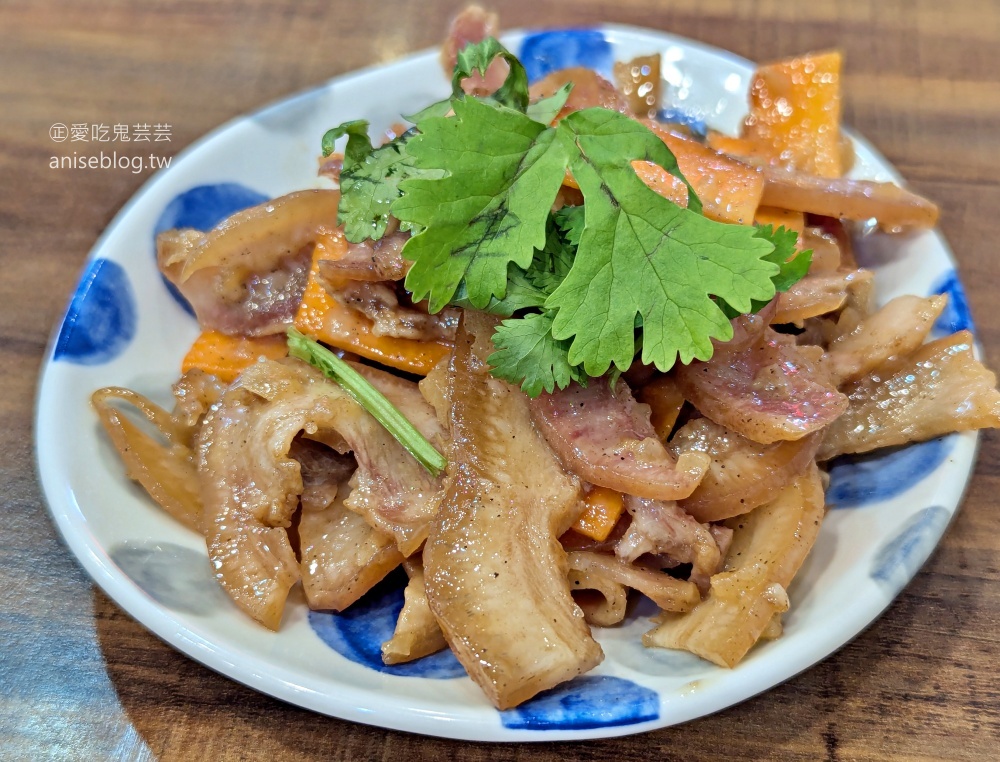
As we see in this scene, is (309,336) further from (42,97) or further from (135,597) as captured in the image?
(42,97)

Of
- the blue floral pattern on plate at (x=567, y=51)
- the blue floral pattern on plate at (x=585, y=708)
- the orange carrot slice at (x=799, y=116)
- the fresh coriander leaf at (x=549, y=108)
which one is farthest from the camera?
the blue floral pattern on plate at (x=567, y=51)

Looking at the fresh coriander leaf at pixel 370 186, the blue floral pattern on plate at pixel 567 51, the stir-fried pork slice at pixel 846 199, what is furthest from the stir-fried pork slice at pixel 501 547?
the blue floral pattern on plate at pixel 567 51

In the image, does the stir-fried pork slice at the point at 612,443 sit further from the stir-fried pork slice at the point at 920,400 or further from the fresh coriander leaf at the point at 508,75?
the fresh coriander leaf at the point at 508,75

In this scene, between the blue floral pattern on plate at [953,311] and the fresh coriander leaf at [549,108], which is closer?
the fresh coriander leaf at [549,108]

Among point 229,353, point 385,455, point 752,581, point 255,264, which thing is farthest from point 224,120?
point 752,581

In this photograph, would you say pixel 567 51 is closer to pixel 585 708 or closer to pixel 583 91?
pixel 583 91

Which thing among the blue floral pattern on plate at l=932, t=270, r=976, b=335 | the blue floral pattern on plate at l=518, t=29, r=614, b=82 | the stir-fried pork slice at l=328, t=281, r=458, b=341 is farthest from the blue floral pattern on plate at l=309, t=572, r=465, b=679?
the blue floral pattern on plate at l=518, t=29, r=614, b=82

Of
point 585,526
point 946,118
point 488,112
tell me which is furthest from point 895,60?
point 585,526
